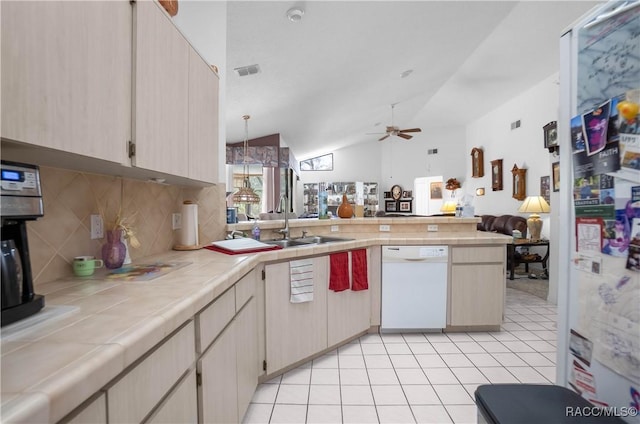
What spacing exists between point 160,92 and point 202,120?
46 centimetres

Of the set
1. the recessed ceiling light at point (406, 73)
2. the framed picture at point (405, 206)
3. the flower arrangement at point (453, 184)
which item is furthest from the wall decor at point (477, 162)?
the recessed ceiling light at point (406, 73)

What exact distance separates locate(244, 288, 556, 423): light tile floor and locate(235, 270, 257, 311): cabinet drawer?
0.72 m

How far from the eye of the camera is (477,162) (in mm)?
7508

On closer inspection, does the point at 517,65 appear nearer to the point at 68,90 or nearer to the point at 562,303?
the point at 562,303

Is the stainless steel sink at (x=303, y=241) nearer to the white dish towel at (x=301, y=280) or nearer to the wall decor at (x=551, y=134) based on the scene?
the white dish towel at (x=301, y=280)

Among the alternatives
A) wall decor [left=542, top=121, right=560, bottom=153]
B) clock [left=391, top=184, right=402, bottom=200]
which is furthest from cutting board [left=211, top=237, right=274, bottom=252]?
clock [left=391, top=184, right=402, bottom=200]

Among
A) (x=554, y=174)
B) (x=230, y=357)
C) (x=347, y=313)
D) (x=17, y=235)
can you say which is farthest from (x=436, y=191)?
(x=17, y=235)

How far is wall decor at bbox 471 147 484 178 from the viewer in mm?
7414

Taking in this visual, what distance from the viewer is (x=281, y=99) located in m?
4.43

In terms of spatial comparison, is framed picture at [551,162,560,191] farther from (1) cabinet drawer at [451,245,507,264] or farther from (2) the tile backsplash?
(2) the tile backsplash

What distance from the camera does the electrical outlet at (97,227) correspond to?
4.26 feet

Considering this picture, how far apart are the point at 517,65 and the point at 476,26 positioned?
1.80 meters
